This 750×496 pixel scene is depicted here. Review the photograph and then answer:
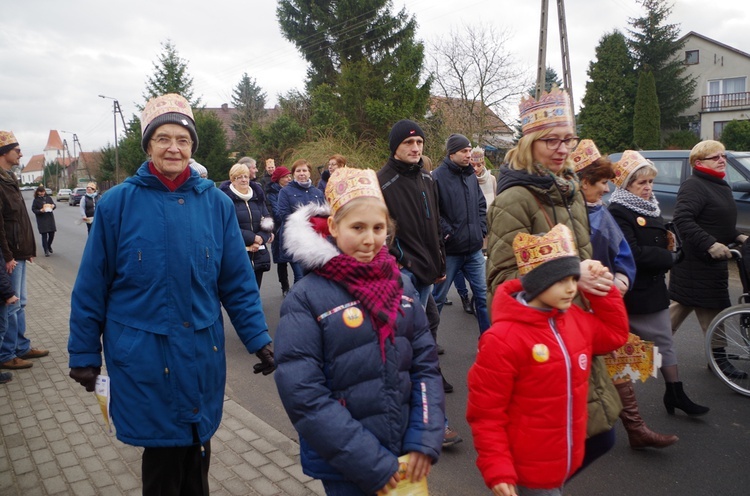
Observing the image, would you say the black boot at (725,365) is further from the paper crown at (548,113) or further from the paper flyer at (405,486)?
the paper flyer at (405,486)

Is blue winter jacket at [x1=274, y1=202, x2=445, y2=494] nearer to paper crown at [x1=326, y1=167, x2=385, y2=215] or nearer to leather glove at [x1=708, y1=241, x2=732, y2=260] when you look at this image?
paper crown at [x1=326, y1=167, x2=385, y2=215]

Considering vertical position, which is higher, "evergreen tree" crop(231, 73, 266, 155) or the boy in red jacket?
"evergreen tree" crop(231, 73, 266, 155)

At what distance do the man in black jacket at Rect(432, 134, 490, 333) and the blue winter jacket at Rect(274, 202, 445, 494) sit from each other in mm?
3078

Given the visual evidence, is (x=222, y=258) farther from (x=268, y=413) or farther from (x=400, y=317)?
(x=268, y=413)

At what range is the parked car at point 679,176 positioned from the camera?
9109 mm

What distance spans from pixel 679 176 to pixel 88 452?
31.8ft

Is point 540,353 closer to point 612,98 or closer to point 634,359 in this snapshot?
point 634,359

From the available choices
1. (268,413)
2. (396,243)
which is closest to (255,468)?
(268,413)

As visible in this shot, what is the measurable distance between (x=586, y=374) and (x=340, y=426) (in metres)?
1.07

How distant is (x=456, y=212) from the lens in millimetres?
5340

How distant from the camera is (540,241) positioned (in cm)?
239

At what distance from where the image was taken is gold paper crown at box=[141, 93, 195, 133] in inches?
108

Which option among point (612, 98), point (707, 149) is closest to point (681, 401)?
point (707, 149)

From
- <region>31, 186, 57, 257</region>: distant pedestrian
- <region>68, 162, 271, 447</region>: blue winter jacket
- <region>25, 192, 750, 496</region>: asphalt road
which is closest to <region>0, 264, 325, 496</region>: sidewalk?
<region>25, 192, 750, 496</region>: asphalt road
